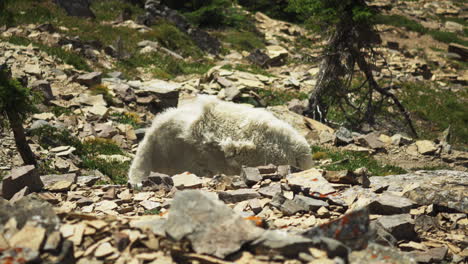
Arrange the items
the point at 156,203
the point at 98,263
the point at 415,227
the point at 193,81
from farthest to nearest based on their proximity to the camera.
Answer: the point at 193,81 < the point at 156,203 < the point at 415,227 < the point at 98,263

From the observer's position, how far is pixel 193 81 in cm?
1881

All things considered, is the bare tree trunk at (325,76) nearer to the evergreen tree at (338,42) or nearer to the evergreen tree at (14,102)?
the evergreen tree at (338,42)

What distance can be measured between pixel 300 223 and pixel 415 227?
155cm

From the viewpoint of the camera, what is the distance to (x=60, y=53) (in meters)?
17.1

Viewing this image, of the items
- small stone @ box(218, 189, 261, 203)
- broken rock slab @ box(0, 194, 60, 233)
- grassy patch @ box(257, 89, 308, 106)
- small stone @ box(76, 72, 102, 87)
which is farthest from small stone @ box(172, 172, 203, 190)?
grassy patch @ box(257, 89, 308, 106)

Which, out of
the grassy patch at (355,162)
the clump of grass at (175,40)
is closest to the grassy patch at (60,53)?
the clump of grass at (175,40)

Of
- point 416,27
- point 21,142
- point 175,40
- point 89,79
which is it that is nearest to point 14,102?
point 21,142

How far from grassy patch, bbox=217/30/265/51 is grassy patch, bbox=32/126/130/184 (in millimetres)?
18331

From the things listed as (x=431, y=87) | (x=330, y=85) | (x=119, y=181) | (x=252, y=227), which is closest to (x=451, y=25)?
(x=431, y=87)

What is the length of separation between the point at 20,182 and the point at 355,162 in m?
7.86

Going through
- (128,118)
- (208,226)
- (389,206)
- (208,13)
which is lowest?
(128,118)

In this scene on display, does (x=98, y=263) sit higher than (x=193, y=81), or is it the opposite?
(x=98, y=263)

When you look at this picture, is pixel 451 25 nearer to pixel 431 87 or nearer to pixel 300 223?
pixel 431 87

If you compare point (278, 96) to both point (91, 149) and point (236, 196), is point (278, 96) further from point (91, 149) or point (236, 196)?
point (236, 196)
